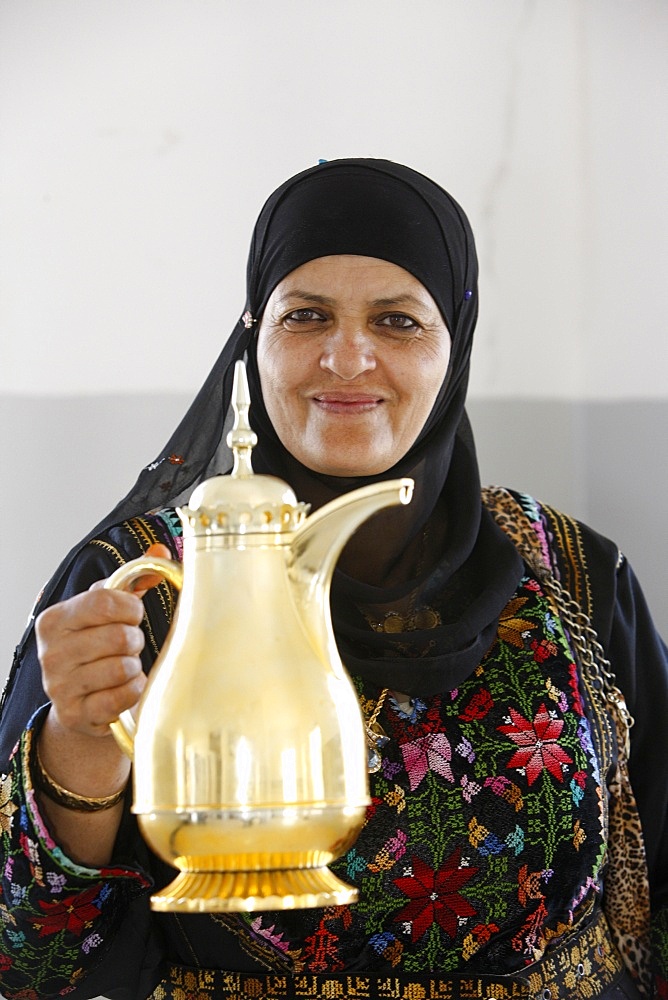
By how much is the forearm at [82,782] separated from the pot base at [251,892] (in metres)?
0.20

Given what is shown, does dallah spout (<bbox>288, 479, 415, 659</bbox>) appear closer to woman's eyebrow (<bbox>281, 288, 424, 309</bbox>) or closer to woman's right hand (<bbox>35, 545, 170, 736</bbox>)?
woman's right hand (<bbox>35, 545, 170, 736</bbox>)

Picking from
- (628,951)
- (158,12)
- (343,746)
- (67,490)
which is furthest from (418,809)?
(158,12)

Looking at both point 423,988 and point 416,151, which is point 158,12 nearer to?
point 416,151

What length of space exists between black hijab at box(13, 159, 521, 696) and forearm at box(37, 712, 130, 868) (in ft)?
1.05

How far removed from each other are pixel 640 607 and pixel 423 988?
Answer: 22.2 inches

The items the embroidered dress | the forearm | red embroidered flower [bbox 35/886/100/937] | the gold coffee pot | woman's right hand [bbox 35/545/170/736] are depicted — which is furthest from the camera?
the embroidered dress

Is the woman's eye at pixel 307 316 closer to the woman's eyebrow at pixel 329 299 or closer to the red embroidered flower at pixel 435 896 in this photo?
the woman's eyebrow at pixel 329 299

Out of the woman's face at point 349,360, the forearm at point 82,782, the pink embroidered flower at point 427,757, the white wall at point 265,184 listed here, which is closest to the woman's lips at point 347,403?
the woman's face at point 349,360

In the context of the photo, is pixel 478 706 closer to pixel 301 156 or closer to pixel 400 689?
pixel 400 689

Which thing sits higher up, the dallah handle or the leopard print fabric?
the dallah handle

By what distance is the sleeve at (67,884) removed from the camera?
102cm

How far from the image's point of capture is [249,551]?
0.72m

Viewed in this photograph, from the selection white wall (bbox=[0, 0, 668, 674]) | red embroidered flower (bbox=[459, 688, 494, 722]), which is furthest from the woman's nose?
white wall (bbox=[0, 0, 668, 674])

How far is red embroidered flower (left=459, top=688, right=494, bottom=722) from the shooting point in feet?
4.25
